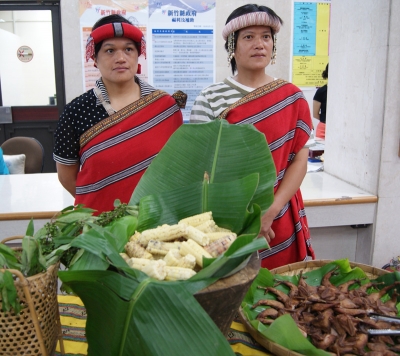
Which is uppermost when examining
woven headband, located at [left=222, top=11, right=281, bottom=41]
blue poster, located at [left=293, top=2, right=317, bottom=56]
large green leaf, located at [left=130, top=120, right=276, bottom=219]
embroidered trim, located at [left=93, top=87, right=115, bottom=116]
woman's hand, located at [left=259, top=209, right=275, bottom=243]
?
blue poster, located at [left=293, top=2, right=317, bottom=56]

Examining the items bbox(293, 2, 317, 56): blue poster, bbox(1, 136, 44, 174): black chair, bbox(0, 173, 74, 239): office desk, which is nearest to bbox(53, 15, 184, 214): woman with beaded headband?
bbox(0, 173, 74, 239): office desk

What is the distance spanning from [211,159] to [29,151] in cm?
291

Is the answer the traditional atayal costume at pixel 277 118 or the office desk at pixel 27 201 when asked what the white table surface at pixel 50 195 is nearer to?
the office desk at pixel 27 201

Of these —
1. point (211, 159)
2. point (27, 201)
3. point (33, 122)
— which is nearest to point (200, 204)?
point (211, 159)

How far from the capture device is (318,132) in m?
4.01

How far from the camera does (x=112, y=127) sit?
163cm

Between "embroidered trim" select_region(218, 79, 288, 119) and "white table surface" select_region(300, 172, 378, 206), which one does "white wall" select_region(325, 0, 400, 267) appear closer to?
"white table surface" select_region(300, 172, 378, 206)

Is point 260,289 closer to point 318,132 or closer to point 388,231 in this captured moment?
point 388,231

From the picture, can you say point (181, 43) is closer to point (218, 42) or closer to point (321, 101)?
point (218, 42)

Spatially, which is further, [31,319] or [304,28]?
[304,28]

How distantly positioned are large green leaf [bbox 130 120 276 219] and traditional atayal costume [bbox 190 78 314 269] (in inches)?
20.2

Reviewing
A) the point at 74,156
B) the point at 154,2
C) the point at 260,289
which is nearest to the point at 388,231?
the point at 260,289

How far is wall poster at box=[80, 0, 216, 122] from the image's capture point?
3961 mm

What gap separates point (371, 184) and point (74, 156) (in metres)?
1.62
